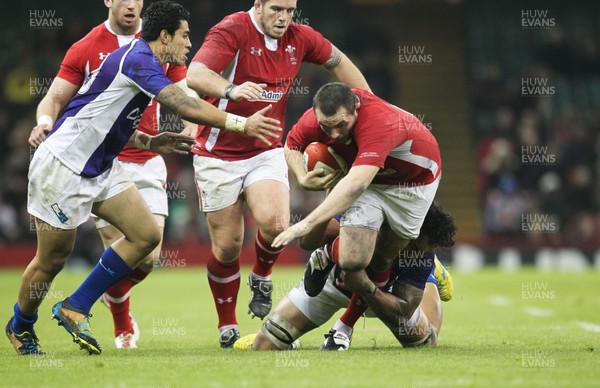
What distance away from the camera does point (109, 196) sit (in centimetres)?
765

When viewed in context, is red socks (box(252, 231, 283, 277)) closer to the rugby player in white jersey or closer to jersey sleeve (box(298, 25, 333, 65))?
the rugby player in white jersey

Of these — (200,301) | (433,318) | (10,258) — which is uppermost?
(433,318)

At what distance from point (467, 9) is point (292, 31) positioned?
20.2 metres

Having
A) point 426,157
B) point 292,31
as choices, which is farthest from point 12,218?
point 426,157

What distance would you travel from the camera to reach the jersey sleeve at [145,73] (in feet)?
23.7

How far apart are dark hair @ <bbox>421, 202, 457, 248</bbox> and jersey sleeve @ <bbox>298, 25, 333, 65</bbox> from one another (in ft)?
5.86

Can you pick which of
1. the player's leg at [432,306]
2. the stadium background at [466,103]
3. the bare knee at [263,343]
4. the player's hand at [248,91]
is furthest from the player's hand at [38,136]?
the stadium background at [466,103]

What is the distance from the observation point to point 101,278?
765 centimetres

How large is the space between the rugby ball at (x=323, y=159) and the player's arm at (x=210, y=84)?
637 mm

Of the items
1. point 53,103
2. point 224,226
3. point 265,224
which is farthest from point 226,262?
point 53,103

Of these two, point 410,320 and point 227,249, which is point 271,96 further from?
point 410,320

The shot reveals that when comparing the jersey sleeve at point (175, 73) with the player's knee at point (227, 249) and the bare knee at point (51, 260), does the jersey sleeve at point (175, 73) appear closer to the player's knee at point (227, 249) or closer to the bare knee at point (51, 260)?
the player's knee at point (227, 249)

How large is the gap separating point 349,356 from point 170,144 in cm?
233

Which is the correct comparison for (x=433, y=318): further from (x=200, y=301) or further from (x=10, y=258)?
(x=10, y=258)
